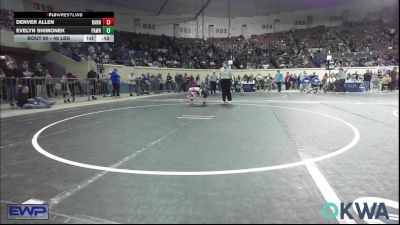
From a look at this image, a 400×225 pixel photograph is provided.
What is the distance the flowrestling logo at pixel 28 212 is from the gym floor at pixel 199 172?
56mm

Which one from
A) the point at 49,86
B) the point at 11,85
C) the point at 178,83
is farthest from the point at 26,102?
the point at 178,83

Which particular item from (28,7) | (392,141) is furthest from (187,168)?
(28,7)

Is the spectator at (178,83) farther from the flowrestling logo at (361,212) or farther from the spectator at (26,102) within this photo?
the flowrestling logo at (361,212)

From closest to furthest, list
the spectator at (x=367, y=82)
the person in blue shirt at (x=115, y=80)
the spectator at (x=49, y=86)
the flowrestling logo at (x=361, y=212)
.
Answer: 1. the flowrestling logo at (x=361, y=212)
2. the spectator at (x=49, y=86)
3. the person in blue shirt at (x=115, y=80)
4. the spectator at (x=367, y=82)

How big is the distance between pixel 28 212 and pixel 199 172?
168 cm

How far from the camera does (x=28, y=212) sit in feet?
8.16

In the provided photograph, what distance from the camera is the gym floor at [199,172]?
249cm

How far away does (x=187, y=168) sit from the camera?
3.68 meters

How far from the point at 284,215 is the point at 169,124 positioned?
5.13 m

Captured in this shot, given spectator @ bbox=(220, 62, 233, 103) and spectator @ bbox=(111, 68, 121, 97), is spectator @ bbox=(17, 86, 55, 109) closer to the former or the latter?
spectator @ bbox=(111, 68, 121, 97)

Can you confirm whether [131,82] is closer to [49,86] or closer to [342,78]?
[49,86]

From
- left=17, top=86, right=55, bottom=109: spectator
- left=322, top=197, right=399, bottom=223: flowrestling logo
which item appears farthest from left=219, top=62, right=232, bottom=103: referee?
left=322, top=197, right=399, bottom=223: flowrestling logo
